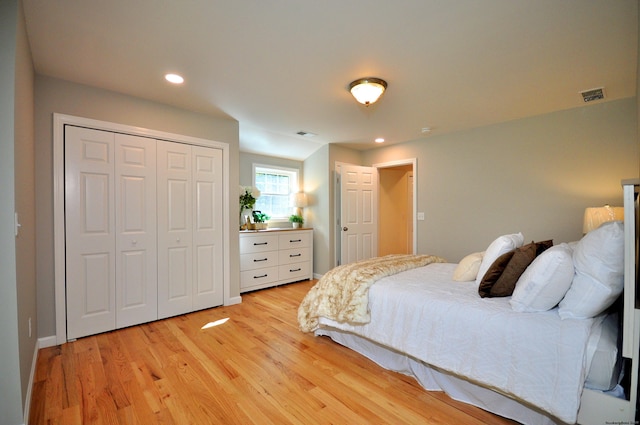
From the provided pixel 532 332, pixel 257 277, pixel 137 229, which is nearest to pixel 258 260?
pixel 257 277

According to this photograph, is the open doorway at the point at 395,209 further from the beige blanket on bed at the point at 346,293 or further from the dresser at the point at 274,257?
the beige blanket on bed at the point at 346,293

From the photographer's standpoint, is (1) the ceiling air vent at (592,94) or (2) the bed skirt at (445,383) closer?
(2) the bed skirt at (445,383)

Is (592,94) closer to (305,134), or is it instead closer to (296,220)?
(305,134)

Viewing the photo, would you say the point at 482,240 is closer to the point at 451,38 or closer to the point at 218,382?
the point at 451,38

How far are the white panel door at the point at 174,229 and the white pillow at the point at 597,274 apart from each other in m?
3.37

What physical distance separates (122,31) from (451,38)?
7.25ft

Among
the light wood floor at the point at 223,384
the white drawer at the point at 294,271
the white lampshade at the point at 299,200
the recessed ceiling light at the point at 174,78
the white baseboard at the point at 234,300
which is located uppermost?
the recessed ceiling light at the point at 174,78

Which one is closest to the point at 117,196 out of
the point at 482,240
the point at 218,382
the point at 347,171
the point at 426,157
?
the point at 218,382

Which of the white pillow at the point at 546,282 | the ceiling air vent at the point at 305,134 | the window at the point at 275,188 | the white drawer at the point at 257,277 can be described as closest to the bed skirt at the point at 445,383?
the white pillow at the point at 546,282

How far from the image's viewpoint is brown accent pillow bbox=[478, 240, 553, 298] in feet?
6.14

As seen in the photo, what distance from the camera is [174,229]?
3.27 metres

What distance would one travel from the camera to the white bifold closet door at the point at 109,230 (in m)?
2.68

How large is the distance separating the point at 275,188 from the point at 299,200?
52cm

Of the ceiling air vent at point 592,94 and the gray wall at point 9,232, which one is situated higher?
the ceiling air vent at point 592,94
